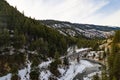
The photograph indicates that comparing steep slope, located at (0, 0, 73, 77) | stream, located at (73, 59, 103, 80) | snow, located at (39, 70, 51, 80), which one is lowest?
stream, located at (73, 59, 103, 80)

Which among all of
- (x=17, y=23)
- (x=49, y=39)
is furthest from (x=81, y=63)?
(x=17, y=23)

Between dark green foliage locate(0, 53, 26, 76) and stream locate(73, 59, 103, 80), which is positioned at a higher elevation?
dark green foliage locate(0, 53, 26, 76)

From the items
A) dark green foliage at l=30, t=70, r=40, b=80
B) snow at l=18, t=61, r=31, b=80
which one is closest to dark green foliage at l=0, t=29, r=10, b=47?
snow at l=18, t=61, r=31, b=80

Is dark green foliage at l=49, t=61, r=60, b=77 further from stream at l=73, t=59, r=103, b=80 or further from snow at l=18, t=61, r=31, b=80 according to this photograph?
snow at l=18, t=61, r=31, b=80

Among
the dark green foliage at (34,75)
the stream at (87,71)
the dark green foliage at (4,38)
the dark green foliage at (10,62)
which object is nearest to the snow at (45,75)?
the dark green foliage at (34,75)

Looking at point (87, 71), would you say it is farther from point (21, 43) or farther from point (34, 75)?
point (21, 43)

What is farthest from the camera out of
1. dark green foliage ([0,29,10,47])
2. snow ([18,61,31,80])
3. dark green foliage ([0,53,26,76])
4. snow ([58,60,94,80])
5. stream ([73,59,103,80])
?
dark green foliage ([0,29,10,47])

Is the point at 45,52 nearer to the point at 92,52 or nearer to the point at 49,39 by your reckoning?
the point at 49,39

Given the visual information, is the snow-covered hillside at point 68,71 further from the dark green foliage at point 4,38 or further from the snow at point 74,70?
the dark green foliage at point 4,38

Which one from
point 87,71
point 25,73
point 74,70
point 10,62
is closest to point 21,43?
point 10,62

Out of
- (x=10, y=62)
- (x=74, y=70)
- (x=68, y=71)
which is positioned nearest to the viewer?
(x=10, y=62)

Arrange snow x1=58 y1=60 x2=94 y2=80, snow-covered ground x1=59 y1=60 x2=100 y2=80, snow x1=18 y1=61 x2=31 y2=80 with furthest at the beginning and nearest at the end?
snow-covered ground x1=59 y1=60 x2=100 y2=80 → snow x1=58 y1=60 x2=94 y2=80 → snow x1=18 y1=61 x2=31 y2=80

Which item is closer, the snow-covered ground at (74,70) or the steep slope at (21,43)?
the snow-covered ground at (74,70)
